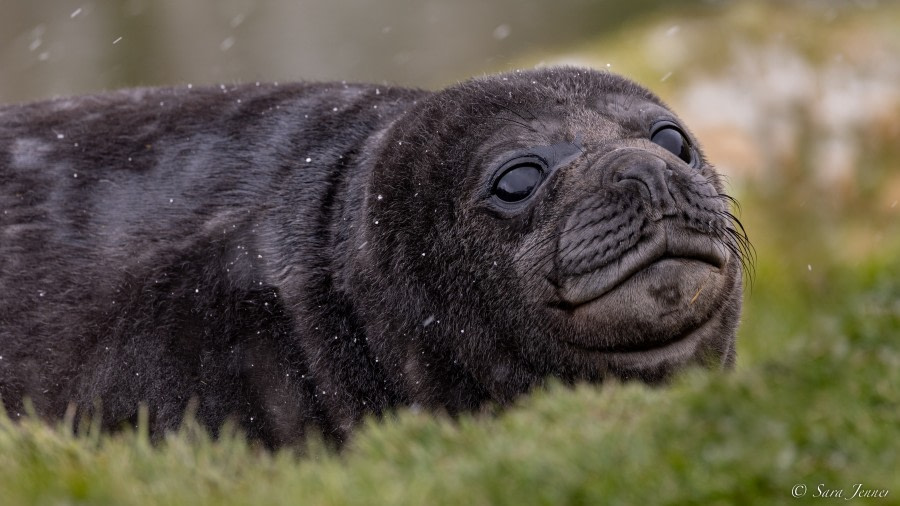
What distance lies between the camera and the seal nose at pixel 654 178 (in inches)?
180

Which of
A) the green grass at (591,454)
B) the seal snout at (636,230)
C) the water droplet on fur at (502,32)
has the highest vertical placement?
the water droplet on fur at (502,32)

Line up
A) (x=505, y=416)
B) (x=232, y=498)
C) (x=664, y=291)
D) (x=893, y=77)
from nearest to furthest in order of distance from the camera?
(x=232, y=498) < (x=505, y=416) < (x=664, y=291) < (x=893, y=77)

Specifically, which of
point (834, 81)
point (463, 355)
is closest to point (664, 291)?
point (463, 355)

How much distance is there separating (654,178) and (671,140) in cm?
65

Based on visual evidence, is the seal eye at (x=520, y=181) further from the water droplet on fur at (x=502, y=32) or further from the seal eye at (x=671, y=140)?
the water droplet on fur at (x=502, y=32)

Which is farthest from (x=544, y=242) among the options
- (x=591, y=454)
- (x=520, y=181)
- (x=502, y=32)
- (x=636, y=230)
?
(x=502, y=32)

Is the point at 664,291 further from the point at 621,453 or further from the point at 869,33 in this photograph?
the point at 869,33

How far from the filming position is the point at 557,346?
4805 mm

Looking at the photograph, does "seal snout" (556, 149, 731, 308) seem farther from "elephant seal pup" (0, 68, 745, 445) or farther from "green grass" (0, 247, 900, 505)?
"green grass" (0, 247, 900, 505)

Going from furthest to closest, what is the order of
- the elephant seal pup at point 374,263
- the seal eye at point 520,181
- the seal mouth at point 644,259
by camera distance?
the seal eye at point 520,181, the elephant seal pup at point 374,263, the seal mouth at point 644,259

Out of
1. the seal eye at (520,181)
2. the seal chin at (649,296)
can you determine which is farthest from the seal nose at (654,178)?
the seal eye at (520,181)

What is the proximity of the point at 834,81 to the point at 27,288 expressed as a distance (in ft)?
29.9

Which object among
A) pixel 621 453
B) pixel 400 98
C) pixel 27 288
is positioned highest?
pixel 400 98

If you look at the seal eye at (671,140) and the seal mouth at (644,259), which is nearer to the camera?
the seal mouth at (644,259)
